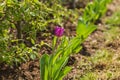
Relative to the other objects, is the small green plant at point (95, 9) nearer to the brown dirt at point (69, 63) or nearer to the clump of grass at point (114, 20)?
the brown dirt at point (69, 63)

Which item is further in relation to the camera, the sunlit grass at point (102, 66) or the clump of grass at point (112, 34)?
the clump of grass at point (112, 34)

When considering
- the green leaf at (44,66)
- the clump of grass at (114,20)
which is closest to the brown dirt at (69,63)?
the clump of grass at (114,20)

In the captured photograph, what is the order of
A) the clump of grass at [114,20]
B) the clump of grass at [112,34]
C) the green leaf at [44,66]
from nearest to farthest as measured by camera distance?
1. the green leaf at [44,66]
2. the clump of grass at [112,34]
3. the clump of grass at [114,20]

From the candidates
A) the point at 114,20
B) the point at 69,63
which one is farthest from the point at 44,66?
the point at 114,20

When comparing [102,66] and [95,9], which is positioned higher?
[95,9]

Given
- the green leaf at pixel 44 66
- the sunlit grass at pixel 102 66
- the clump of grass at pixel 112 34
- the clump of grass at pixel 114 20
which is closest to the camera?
the green leaf at pixel 44 66

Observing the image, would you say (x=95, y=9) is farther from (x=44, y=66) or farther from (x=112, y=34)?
(x=44, y=66)

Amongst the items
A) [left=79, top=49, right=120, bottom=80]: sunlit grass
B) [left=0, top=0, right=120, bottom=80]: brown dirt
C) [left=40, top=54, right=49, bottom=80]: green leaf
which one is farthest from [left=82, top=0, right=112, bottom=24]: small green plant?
[left=40, top=54, right=49, bottom=80]: green leaf

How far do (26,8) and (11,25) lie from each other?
0.26 m

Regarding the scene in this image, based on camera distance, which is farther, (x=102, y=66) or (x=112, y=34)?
(x=112, y=34)

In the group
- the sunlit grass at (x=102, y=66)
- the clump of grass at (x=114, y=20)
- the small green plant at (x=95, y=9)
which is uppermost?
the small green plant at (x=95, y=9)

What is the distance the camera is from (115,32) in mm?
4531

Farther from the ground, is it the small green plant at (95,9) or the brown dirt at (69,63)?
the small green plant at (95,9)

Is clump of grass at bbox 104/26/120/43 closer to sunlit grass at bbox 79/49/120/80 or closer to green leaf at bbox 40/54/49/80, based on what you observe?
sunlit grass at bbox 79/49/120/80
